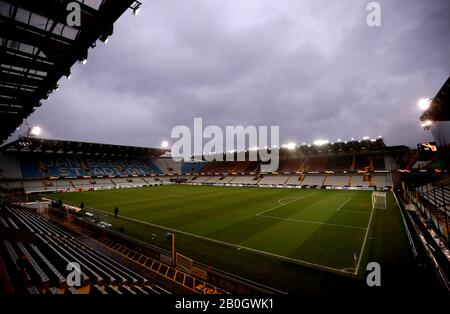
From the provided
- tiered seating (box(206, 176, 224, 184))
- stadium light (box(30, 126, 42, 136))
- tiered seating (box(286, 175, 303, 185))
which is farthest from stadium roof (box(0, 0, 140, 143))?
tiered seating (box(206, 176, 224, 184))

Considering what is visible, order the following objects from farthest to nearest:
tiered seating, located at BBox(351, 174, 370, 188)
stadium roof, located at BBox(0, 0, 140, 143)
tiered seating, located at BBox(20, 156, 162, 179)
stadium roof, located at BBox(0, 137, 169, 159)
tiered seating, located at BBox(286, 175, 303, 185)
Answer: tiered seating, located at BBox(286, 175, 303, 185)
tiered seating, located at BBox(20, 156, 162, 179)
stadium roof, located at BBox(0, 137, 169, 159)
tiered seating, located at BBox(351, 174, 370, 188)
stadium roof, located at BBox(0, 0, 140, 143)

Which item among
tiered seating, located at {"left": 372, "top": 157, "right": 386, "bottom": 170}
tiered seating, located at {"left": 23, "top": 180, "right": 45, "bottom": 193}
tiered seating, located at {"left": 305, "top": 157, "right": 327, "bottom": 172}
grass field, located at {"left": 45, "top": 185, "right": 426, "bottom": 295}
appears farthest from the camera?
tiered seating, located at {"left": 305, "top": 157, "right": 327, "bottom": 172}

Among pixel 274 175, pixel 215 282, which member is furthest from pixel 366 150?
pixel 215 282

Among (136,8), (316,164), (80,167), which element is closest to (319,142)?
(316,164)

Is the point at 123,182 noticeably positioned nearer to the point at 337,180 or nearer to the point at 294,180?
the point at 294,180

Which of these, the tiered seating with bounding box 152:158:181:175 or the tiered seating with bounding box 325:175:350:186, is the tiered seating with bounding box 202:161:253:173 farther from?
the tiered seating with bounding box 325:175:350:186

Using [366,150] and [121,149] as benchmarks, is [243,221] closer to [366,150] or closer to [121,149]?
[366,150]

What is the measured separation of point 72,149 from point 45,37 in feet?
208

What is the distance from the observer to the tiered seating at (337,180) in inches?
2019

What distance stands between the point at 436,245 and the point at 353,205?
55.9ft

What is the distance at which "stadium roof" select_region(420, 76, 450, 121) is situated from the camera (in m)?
23.3

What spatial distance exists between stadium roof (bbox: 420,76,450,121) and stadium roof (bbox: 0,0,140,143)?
92.9ft

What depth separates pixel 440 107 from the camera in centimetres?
2814
